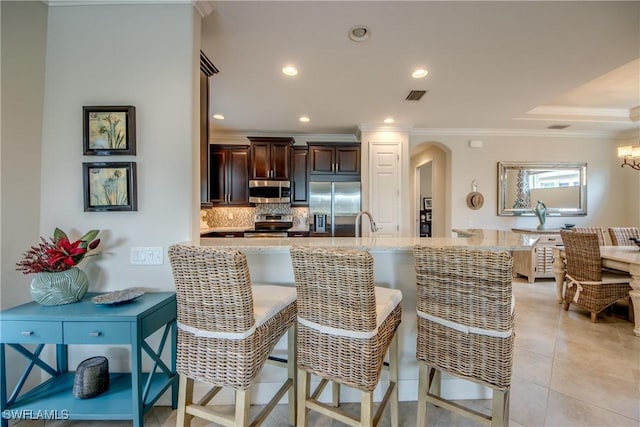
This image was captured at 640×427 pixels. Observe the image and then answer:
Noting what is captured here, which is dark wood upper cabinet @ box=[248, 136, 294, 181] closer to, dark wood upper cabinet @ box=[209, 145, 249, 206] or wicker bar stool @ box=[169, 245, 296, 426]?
dark wood upper cabinet @ box=[209, 145, 249, 206]

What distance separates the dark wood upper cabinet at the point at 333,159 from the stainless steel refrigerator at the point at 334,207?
0.23 m

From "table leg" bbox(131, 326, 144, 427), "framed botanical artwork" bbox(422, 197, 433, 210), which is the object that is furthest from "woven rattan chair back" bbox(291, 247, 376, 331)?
"framed botanical artwork" bbox(422, 197, 433, 210)

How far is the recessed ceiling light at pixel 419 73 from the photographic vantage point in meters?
2.95

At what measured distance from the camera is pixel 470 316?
136cm

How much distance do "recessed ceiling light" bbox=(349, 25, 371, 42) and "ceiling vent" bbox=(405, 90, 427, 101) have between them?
1339 millimetres

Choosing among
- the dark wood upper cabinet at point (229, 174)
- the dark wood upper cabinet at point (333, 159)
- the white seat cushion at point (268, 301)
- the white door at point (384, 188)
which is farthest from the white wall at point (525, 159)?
the white seat cushion at point (268, 301)

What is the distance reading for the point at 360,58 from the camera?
8.85 ft

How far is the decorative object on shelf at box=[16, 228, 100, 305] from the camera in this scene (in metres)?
1.57

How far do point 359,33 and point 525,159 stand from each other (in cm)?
A: 460

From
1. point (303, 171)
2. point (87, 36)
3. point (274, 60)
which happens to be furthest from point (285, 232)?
Result: point (87, 36)

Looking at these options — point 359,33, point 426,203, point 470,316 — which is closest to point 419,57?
point 359,33

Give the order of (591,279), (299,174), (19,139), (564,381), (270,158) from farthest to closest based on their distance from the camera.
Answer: (299,174) < (270,158) < (591,279) < (564,381) < (19,139)

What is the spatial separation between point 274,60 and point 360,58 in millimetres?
814

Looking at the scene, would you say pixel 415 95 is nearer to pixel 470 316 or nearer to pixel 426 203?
pixel 470 316
